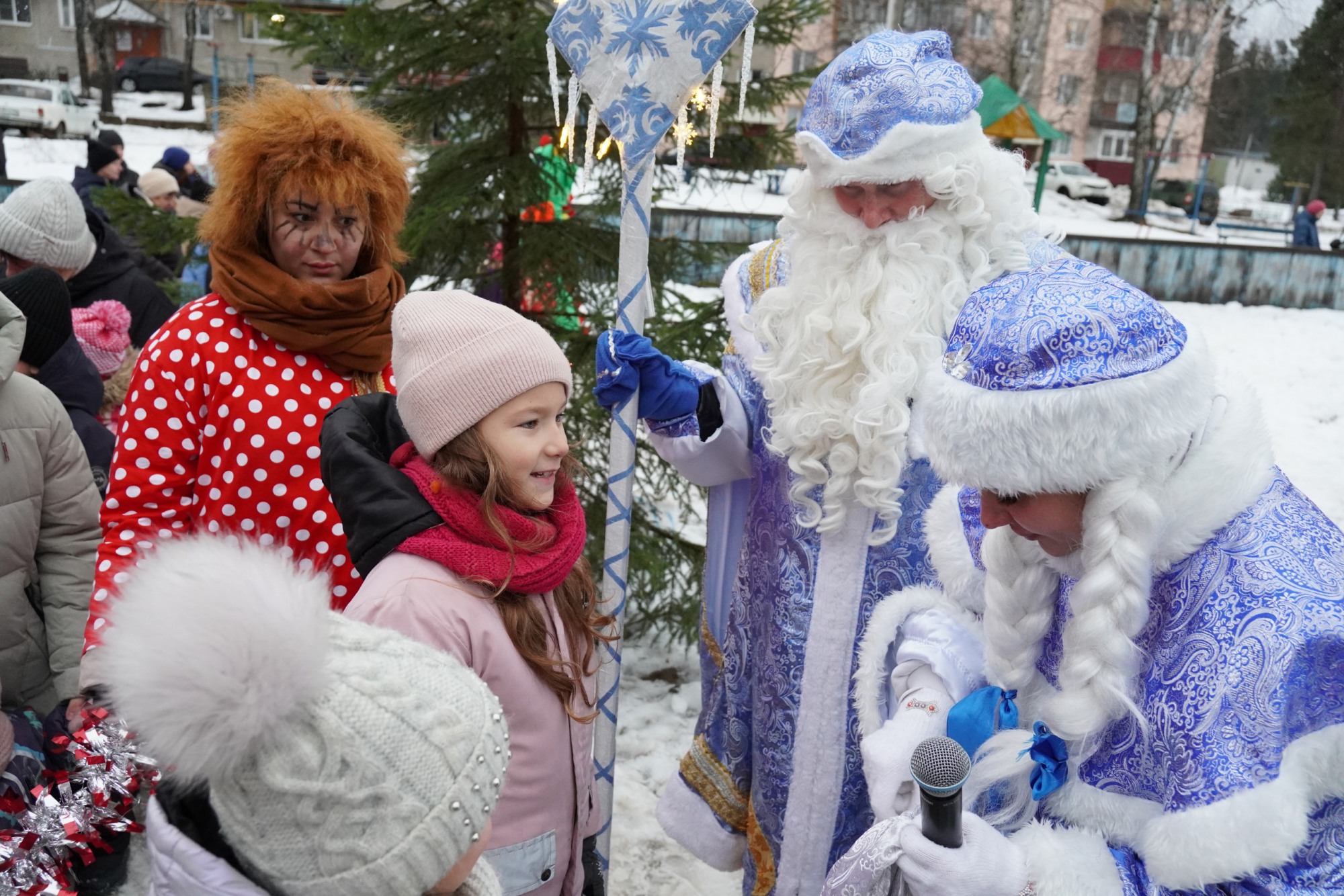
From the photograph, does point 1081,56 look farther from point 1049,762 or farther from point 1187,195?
point 1049,762

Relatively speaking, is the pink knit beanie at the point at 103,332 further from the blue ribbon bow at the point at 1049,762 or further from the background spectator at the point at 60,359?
the blue ribbon bow at the point at 1049,762

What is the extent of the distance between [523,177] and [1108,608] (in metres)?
2.97

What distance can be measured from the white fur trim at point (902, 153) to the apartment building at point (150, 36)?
2.40 metres

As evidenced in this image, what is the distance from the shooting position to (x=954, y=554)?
189 centimetres

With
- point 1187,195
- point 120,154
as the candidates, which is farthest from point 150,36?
point 1187,195

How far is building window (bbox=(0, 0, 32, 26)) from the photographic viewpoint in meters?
8.37

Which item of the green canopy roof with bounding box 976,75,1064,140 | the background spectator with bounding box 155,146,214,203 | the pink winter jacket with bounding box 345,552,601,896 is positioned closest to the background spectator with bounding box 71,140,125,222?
the background spectator with bounding box 155,146,214,203

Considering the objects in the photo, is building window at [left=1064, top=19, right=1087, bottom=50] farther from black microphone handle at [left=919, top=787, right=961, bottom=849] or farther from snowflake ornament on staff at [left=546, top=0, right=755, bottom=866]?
black microphone handle at [left=919, top=787, right=961, bottom=849]

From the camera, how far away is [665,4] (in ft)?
7.49

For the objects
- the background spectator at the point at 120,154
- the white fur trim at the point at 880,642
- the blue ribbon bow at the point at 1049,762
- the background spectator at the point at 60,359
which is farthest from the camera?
the background spectator at the point at 120,154

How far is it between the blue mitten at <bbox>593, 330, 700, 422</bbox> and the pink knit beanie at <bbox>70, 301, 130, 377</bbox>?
2.71m

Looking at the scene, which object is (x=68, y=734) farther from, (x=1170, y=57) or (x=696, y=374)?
(x=1170, y=57)

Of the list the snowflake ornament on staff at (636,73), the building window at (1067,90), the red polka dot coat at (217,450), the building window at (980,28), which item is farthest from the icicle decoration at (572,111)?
the building window at (1067,90)

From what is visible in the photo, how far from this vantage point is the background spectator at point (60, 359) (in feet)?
9.47
